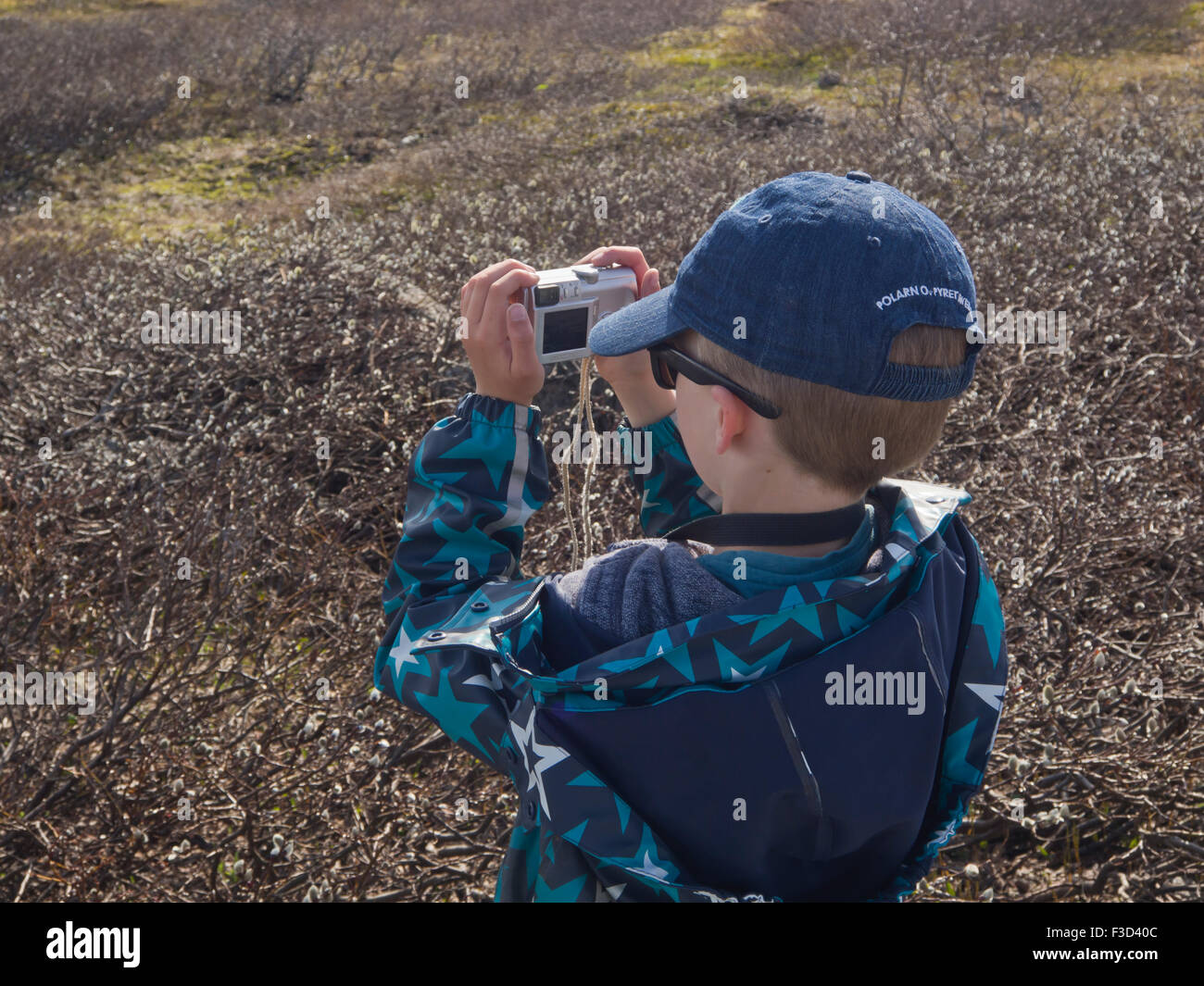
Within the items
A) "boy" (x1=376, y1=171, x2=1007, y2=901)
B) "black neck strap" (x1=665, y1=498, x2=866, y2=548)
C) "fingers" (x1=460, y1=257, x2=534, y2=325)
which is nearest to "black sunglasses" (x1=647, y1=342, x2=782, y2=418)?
"boy" (x1=376, y1=171, x2=1007, y2=901)

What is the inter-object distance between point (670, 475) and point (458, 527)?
391 mm

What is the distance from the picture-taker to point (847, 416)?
3.56 feet

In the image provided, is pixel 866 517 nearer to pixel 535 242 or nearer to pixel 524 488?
pixel 524 488

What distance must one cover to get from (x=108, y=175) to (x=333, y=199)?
2730mm

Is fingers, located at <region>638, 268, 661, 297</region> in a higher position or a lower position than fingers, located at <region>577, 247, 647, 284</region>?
lower

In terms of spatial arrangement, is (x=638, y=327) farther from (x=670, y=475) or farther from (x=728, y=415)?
(x=670, y=475)

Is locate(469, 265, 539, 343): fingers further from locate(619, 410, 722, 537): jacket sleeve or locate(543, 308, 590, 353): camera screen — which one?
locate(619, 410, 722, 537): jacket sleeve

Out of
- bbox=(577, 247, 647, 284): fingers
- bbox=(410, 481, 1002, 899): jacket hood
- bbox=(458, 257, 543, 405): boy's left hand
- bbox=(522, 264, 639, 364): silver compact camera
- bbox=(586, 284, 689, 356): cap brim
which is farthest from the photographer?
bbox=(577, 247, 647, 284): fingers

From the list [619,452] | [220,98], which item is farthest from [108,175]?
[619,452]

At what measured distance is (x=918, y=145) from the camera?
689 cm

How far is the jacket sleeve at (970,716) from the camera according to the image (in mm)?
1204

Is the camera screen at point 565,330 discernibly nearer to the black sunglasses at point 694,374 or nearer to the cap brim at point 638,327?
the cap brim at point 638,327

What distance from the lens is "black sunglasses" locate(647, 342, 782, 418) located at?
109cm

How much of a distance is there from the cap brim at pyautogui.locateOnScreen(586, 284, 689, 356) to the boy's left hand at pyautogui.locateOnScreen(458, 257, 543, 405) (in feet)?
0.30
